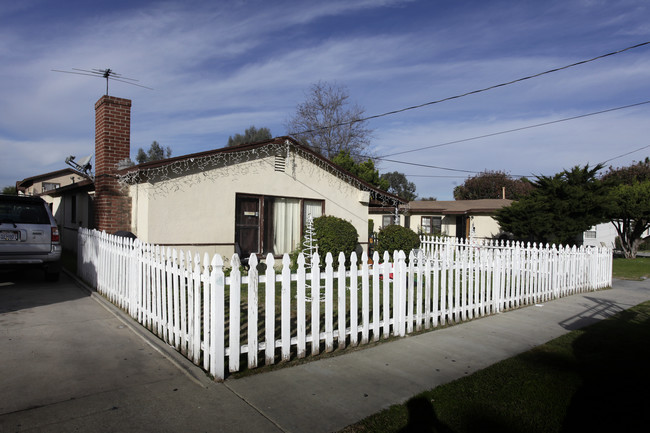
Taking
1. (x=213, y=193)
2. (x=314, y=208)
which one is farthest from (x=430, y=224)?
(x=213, y=193)

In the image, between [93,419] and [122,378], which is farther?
[122,378]

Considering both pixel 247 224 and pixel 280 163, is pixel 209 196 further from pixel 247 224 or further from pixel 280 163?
pixel 280 163

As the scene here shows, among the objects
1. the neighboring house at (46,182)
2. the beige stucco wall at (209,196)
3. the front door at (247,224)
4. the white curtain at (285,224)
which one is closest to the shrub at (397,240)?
the beige stucco wall at (209,196)

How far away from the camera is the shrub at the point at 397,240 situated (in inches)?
494

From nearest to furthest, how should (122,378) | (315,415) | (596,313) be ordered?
(315,415)
(122,378)
(596,313)

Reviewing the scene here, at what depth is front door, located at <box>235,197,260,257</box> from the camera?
35.8ft

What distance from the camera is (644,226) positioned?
21.8 meters

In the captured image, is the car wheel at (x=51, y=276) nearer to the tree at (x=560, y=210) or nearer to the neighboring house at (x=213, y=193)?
the neighboring house at (x=213, y=193)

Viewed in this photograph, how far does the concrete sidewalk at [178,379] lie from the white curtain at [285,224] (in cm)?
560

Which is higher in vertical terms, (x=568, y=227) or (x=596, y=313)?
(x=568, y=227)

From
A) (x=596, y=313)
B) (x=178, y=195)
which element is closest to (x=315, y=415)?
(x=596, y=313)

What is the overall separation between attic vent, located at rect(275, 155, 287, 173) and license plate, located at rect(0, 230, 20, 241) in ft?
19.1

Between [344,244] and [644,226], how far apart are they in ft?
62.4

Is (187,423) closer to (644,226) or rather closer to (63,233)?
(63,233)
